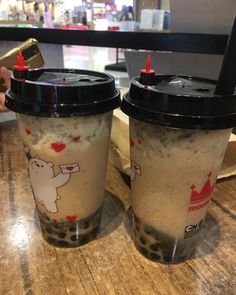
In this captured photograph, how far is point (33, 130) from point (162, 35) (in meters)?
0.55

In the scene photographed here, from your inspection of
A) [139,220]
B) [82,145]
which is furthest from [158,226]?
[82,145]

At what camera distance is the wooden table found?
506 millimetres

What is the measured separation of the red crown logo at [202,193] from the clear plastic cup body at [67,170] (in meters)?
0.18

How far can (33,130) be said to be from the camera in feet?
1.65

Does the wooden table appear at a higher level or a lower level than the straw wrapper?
lower

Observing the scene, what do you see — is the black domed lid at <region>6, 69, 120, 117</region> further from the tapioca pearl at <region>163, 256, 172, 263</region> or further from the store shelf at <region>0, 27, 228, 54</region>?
the store shelf at <region>0, 27, 228, 54</region>

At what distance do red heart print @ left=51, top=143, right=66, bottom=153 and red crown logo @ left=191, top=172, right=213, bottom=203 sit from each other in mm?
232

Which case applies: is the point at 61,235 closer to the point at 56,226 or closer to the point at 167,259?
the point at 56,226

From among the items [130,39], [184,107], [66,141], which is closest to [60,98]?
[66,141]

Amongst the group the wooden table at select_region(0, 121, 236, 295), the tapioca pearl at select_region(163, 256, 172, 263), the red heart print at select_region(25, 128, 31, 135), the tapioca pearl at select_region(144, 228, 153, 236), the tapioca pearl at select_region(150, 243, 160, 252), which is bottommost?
the wooden table at select_region(0, 121, 236, 295)

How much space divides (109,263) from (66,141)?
26cm

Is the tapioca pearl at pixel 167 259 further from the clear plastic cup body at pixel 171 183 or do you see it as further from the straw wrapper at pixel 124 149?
the straw wrapper at pixel 124 149

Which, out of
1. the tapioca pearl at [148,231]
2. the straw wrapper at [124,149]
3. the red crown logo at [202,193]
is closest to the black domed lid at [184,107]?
the red crown logo at [202,193]

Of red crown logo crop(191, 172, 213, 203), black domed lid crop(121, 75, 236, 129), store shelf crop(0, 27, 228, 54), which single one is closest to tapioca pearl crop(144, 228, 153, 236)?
red crown logo crop(191, 172, 213, 203)
